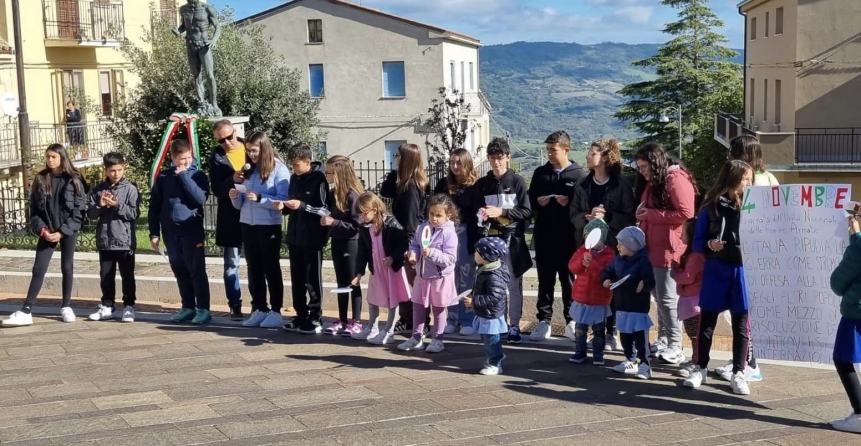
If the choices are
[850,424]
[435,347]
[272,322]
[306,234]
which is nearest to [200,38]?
[272,322]

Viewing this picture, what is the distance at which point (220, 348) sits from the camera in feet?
30.4

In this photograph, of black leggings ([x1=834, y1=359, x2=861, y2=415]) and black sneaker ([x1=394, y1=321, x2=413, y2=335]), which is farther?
black sneaker ([x1=394, y1=321, x2=413, y2=335])

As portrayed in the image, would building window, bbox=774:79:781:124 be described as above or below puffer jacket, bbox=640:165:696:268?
above

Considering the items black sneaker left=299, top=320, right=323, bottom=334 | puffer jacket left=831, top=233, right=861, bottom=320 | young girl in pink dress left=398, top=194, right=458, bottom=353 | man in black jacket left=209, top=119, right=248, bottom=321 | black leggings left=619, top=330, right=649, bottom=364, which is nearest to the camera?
puffer jacket left=831, top=233, right=861, bottom=320

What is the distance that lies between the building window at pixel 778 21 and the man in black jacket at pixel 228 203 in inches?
1318

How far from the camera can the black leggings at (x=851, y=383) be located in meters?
6.61

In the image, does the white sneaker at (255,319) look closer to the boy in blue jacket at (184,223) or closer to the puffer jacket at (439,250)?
the boy in blue jacket at (184,223)

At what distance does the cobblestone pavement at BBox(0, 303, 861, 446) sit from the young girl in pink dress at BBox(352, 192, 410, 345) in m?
0.34

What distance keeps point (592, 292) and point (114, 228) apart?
507cm

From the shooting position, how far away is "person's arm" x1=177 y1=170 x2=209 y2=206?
10.2 meters

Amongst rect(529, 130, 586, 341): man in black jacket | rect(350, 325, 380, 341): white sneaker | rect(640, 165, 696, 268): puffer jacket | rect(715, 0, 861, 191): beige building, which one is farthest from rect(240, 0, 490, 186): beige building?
rect(640, 165, 696, 268): puffer jacket

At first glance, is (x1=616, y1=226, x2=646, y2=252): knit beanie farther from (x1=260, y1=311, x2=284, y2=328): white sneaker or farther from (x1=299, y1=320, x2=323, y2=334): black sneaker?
(x1=260, y1=311, x2=284, y2=328): white sneaker

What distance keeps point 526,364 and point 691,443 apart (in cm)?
227

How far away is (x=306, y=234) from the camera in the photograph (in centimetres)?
970
